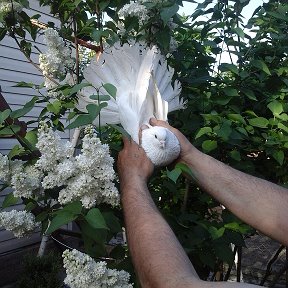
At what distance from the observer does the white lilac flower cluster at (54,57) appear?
1770mm

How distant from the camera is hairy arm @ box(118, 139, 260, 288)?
105 centimetres

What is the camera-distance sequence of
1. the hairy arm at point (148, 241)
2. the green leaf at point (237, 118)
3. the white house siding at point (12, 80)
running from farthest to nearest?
the white house siding at point (12, 80), the green leaf at point (237, 118), the hairy arm at point (148, 241)

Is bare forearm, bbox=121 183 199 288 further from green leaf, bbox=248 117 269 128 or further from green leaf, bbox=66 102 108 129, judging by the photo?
green leaf, bbox=248 117 269 128

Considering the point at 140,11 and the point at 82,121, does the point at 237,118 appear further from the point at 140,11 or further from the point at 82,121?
the point at 82,121

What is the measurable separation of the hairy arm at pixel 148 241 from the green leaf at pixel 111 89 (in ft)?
0.61

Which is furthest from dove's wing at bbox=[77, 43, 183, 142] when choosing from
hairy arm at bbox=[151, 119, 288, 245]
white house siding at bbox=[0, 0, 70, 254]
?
white house siding at bbox=[0, 0, 70, 254]

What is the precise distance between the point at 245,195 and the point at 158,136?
0.47 metres

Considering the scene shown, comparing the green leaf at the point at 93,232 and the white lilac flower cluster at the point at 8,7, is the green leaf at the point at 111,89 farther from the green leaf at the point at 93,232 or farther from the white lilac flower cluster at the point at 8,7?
the white lilac flower cluster at the point at 8,7

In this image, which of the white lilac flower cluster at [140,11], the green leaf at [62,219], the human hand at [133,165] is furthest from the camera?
the white lilac flower cluster at [140,11]

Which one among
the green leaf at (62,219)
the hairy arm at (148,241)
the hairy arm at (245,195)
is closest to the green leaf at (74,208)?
the green leaf at (62,219)

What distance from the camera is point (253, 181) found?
1.61 meters

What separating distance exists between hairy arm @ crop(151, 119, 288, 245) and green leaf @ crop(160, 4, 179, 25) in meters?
0.53

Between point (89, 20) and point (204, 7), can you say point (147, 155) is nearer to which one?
point (89, 20)

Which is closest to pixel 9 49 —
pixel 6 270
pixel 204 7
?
pixel 6 270
